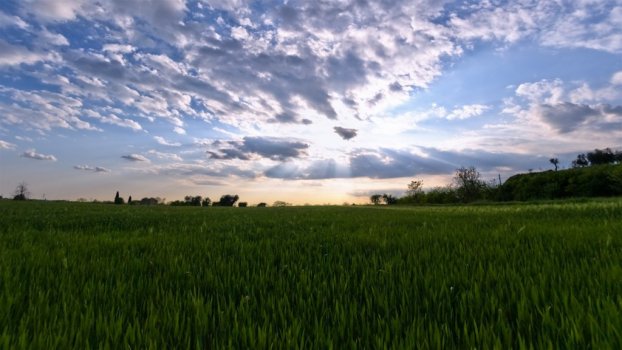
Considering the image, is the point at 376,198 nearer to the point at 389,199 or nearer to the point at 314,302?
the point at 389,199

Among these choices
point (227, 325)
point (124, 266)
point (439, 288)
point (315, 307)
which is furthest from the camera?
point (124, 266)

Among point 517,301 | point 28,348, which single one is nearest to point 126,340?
point 28,348

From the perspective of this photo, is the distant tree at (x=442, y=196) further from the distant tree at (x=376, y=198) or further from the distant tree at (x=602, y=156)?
the distant tree at (x=602, y=156)

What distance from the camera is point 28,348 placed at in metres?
1.78

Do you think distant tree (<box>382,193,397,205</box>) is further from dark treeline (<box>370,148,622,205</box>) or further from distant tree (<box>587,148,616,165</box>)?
distant tree (<box>587,148,616,165</box>)

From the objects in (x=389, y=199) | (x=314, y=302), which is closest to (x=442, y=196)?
(x=389, y=199)

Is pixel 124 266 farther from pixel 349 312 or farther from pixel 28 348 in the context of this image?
pixel 349 312

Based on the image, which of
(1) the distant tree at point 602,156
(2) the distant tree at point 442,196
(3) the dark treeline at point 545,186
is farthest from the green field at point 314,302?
(1) the distant tree at point 602,156

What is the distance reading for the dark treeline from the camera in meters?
43.0

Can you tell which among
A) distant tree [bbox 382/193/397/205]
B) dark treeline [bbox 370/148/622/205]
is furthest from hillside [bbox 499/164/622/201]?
distant tree [bbox 382/193/397/205]

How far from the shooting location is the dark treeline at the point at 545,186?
1694 inches

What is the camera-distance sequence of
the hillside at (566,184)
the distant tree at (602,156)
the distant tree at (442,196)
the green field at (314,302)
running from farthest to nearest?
the distant tree at (602,156) < the distant tree at (442,196) < the hillside at (566,184) < the green field at (314,302)

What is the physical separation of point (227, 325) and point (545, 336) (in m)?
1.72

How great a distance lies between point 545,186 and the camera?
49.7 meters
